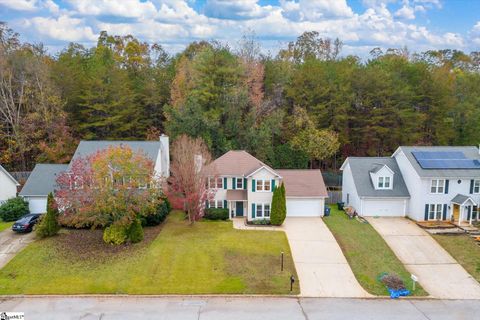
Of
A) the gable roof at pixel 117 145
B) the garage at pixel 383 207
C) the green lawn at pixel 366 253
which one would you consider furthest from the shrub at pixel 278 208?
the gable roof at pixel 117 145

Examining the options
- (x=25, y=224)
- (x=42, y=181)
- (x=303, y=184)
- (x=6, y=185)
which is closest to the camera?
(x=25, y=224)

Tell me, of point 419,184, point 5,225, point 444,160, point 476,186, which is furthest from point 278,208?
point 5,225

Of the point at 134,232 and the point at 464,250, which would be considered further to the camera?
the point at 134,232

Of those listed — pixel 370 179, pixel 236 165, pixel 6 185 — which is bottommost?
pixel 6 185

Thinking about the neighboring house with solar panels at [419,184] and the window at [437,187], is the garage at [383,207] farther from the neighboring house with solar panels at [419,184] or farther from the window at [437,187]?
the window at [437,187]

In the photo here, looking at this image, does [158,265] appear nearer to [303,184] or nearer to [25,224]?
[25,224]

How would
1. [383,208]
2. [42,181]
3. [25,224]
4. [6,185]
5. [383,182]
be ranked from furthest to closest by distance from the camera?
[6,185] < [383,182] < [383,208] < [42,181] < [25,224]
